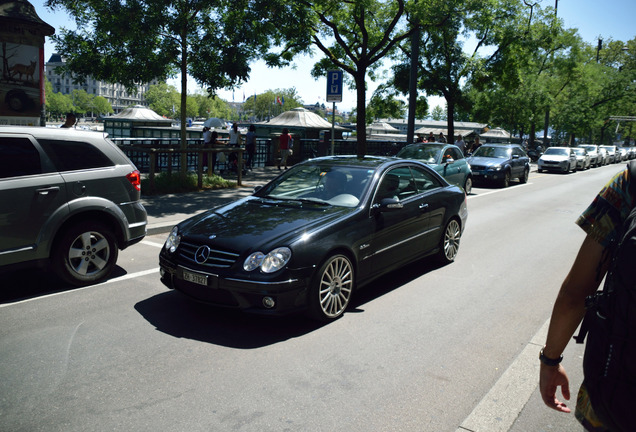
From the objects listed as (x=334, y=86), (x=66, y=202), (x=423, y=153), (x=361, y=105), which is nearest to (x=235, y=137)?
(x=361, y=105)

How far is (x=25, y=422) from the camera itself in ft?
11.1

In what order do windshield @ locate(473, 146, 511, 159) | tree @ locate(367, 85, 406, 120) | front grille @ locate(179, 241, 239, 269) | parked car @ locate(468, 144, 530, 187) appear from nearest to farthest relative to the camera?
front grille @ locate(179, 241, 239, 269)
parked car @ locate(468, 144, 530, 187)
windshield @ locate(473, 146, 511, 159)
tree @ locate(367, 85, 406, 120)

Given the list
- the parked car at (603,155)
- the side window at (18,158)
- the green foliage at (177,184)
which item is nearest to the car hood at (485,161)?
the green foliage at (177,184)

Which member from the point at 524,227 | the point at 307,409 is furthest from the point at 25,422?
the point at 524,227

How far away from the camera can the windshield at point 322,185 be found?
611cm

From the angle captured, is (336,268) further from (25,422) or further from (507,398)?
(25,422)

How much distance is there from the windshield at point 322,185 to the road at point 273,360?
1.14 m

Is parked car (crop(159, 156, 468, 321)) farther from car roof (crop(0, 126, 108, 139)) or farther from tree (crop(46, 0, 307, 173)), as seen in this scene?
tree (crop(46, 0, 307, 173))

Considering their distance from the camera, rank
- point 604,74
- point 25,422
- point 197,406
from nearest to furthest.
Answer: point 25,422, point 197,406, point 604,74

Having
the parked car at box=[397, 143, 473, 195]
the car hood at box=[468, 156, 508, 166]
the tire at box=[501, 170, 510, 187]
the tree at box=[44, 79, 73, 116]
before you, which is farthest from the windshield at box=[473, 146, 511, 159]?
the tree at box=[44, 79, 73, 116]

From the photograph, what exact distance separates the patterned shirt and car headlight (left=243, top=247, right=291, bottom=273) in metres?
3.27

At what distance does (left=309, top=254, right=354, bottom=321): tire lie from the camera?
5.04m

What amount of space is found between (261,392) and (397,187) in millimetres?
3483

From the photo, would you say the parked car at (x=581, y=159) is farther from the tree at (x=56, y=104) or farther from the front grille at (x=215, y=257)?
the tree at (x=56, y=104)
